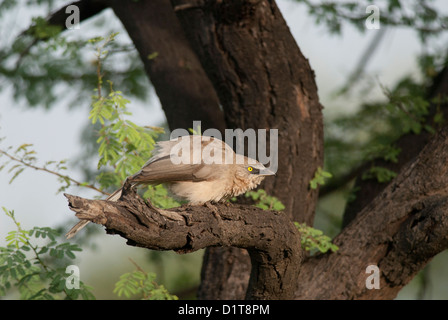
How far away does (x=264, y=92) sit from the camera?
4328 mm

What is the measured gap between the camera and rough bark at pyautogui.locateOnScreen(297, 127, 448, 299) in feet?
12.2

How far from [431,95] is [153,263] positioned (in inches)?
133

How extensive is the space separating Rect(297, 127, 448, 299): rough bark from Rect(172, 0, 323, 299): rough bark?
53 centimetres

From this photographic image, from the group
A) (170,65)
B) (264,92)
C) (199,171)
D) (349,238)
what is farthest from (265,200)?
(170,65)

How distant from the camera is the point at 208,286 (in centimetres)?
437

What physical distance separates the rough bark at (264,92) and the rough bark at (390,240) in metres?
0.53

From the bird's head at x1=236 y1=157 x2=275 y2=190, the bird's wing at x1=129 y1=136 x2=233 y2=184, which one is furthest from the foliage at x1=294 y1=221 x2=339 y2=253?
the bird's wing at x1=129 y1=136 x2=233 y2=184

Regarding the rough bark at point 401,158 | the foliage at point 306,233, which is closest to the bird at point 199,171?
the foliage at point 306,233

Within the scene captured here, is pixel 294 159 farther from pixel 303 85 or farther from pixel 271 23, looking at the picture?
pixel 271 23

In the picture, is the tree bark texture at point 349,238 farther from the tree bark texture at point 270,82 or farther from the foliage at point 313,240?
the tree bark texture at point 270,82

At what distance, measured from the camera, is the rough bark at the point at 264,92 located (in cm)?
422

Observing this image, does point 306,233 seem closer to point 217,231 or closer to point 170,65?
point 217,231

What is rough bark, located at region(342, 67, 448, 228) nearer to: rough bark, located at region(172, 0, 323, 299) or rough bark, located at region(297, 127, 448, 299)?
rough bark, located at region(172, 0, 323, 299)

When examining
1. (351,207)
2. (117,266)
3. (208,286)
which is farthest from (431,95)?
(117,266)
